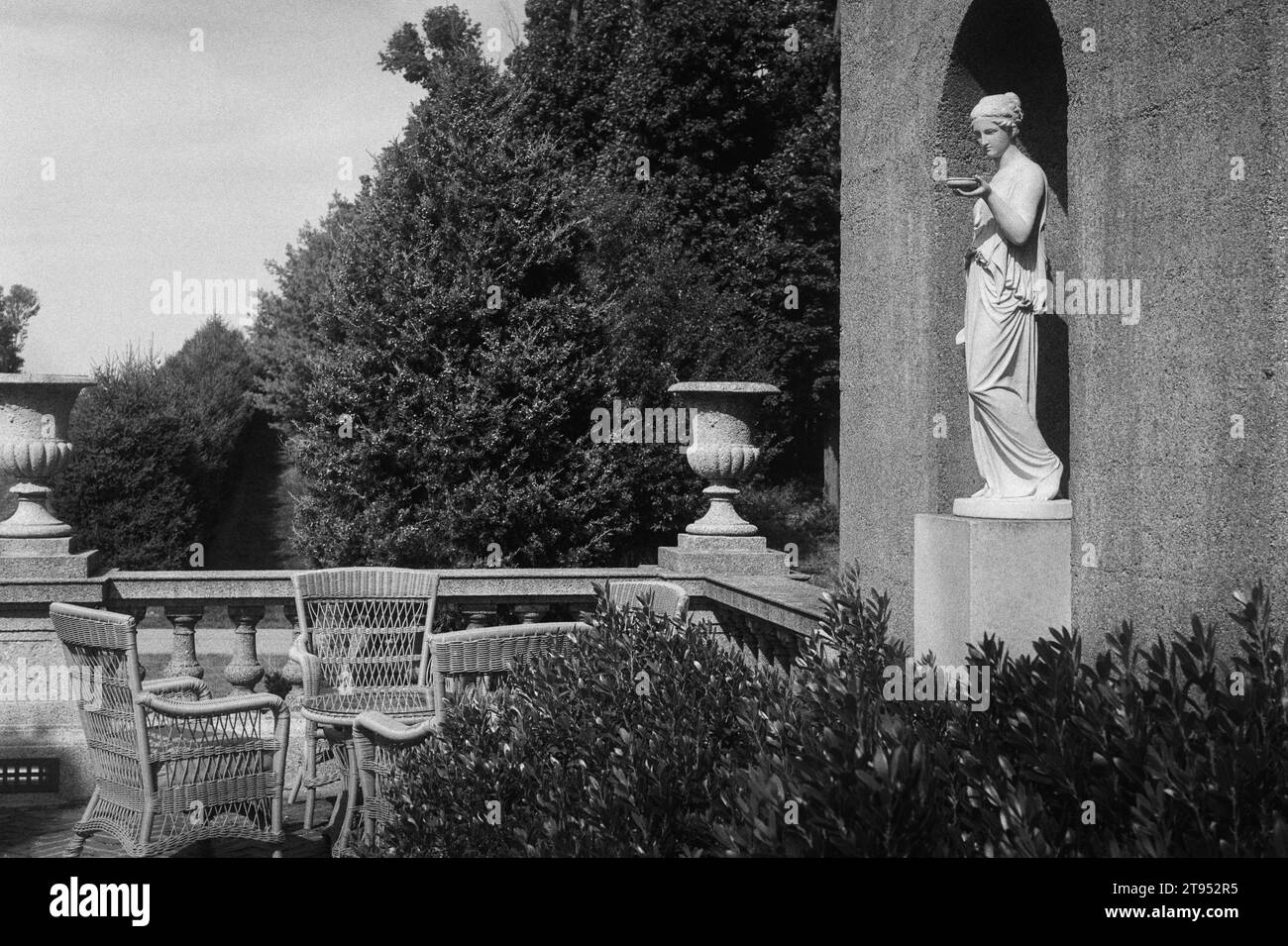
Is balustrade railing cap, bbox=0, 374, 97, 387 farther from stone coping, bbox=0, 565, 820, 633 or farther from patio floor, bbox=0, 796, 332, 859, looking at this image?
patio floor, bbox=0, 796, 332, 859

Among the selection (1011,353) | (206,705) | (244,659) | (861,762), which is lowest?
(244,659)

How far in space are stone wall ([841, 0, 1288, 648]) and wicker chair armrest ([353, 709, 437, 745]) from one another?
7.48 feet

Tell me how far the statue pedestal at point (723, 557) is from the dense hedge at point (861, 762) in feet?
15.2

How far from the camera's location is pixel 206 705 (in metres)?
4.56

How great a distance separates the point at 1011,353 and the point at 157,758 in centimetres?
357

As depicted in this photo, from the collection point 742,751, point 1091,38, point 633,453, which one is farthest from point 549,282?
point 742,751

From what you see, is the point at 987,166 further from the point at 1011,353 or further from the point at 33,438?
the point at 33,438

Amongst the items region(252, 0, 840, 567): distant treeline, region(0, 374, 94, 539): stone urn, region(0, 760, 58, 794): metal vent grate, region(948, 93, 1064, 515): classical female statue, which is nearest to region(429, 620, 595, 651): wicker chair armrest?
region(948, 93, 1064, 515): classical female statue

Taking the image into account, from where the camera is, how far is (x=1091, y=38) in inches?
161

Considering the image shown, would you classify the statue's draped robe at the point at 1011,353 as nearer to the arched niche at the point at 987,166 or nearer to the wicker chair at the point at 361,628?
the arched niche at the point at 987,166

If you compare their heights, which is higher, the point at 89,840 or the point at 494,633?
the point at 494,633

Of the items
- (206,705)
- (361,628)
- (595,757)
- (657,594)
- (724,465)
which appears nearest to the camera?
(595,757)

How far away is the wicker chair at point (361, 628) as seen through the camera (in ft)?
20.7

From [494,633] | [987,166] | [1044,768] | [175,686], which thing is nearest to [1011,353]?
[987,166]
